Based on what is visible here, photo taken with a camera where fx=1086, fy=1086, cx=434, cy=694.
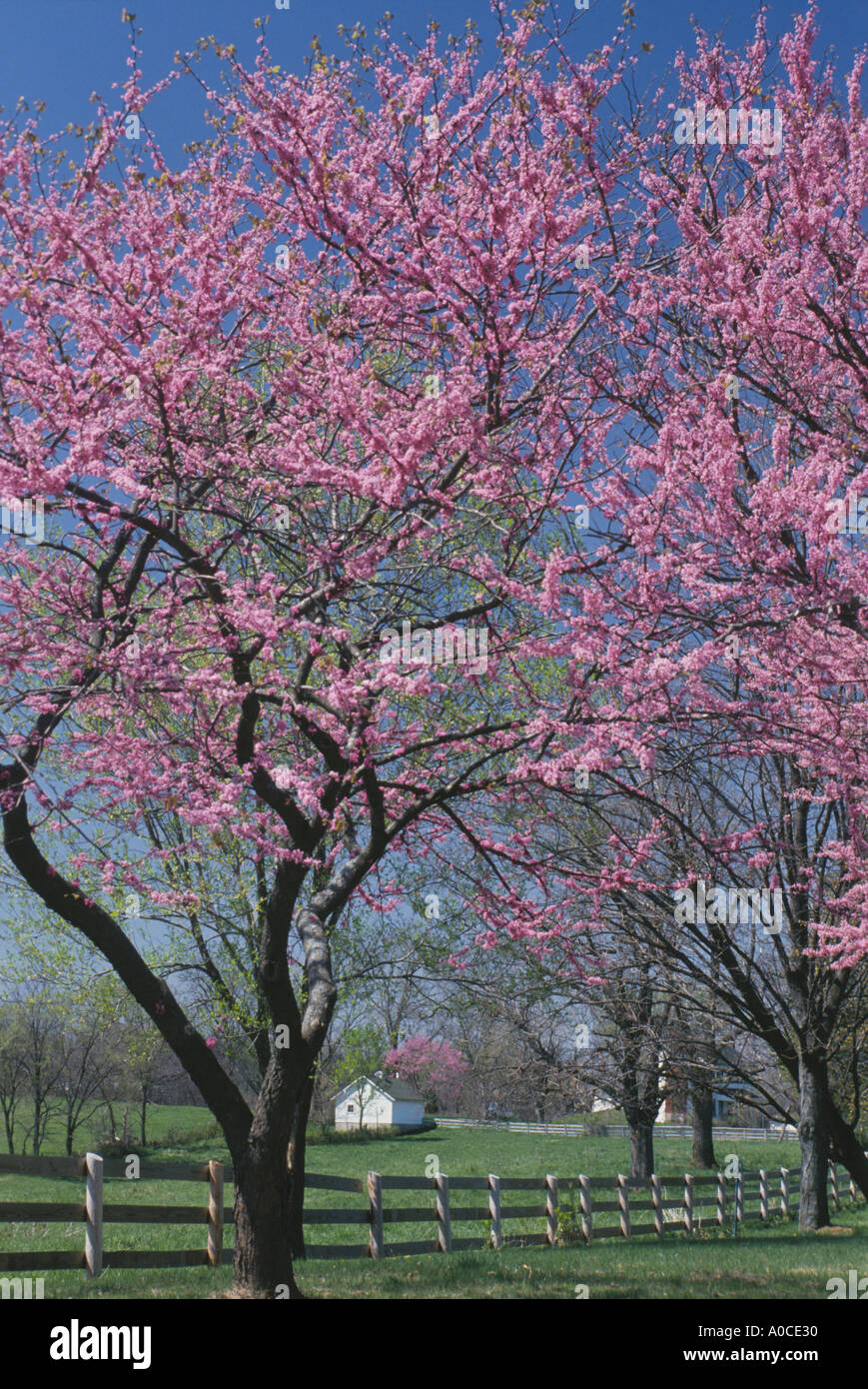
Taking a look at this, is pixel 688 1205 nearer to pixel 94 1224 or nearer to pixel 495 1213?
pixel 495 1213

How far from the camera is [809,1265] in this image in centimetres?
→ 1012

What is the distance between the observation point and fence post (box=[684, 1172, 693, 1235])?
704 inches

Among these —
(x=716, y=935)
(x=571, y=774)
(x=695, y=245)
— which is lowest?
(x=716, y=935)

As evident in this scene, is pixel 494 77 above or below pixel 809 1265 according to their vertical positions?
above

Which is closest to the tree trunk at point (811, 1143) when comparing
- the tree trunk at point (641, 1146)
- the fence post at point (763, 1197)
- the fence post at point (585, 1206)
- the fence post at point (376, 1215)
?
the fence post at point (585, 1206)

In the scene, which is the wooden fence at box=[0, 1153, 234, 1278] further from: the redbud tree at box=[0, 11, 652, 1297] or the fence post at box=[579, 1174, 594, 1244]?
the fence post at box=[579, 1174, 594, 1244]

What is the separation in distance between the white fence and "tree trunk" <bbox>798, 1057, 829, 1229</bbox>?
31.3 m

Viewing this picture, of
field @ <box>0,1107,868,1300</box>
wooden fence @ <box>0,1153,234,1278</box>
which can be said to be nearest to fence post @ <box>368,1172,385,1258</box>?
field @ <box>0,1107,868,1300</box>

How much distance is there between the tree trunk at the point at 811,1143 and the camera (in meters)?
12.9
